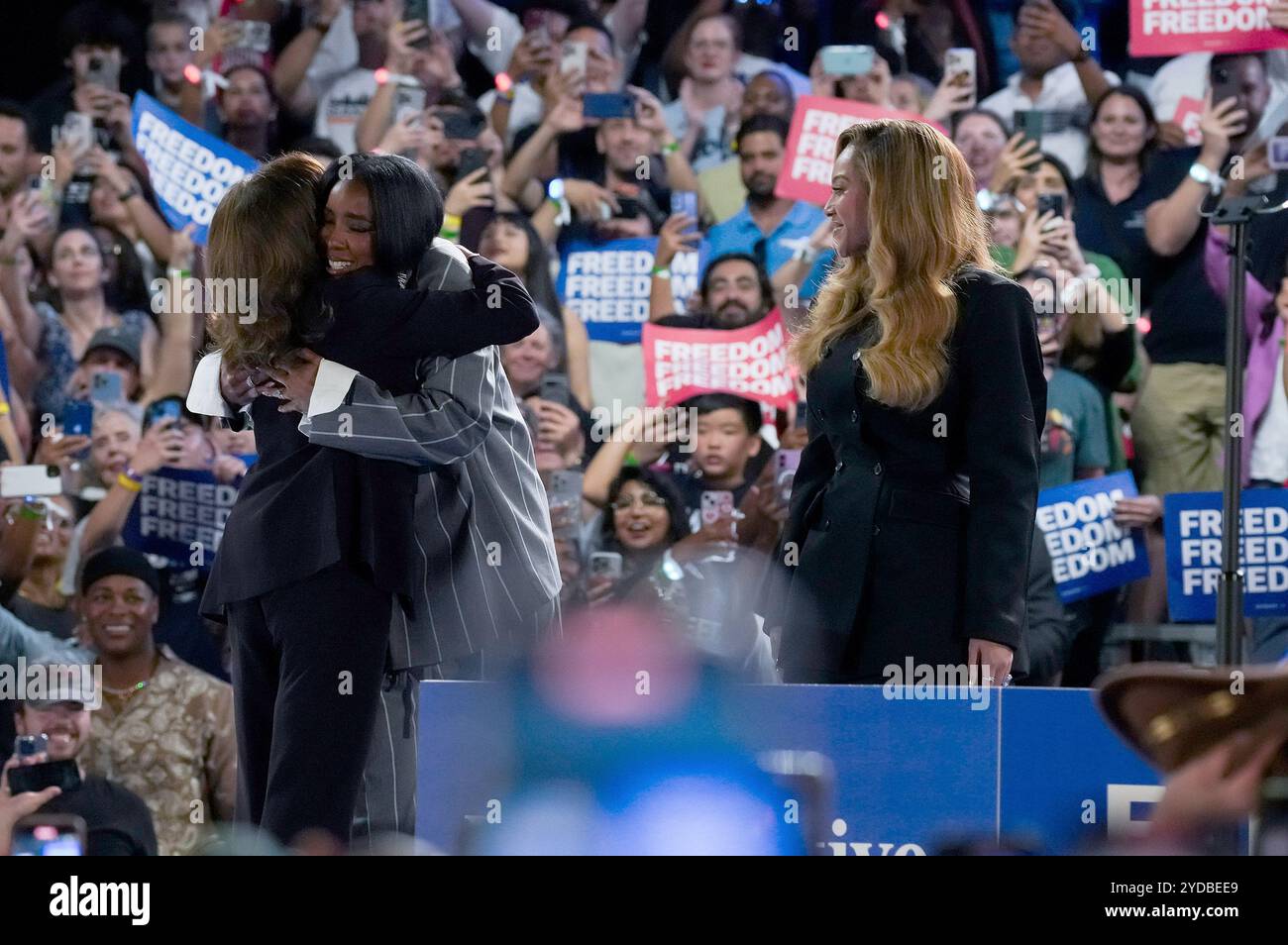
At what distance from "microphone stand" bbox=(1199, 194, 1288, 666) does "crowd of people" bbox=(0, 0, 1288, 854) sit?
2.92 ft

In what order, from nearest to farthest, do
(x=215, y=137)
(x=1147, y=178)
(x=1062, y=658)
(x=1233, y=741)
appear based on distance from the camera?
(x=1233, y=741) < (x=1062, y=658) < (x=1147, y=178) < (x=215, y=137)

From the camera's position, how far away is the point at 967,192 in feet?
8.93

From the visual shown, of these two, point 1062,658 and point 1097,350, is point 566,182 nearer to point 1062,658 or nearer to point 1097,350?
point 1097,350

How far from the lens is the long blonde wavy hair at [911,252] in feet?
8.51

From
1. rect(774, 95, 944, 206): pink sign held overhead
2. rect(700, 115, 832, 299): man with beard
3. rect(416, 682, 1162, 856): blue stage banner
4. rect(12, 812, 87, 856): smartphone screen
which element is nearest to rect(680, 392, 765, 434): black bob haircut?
rect(700, 115, 832, 299): man with beard

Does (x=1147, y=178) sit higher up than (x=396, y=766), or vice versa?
(x=1147, y=178)

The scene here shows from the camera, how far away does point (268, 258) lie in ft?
8.75

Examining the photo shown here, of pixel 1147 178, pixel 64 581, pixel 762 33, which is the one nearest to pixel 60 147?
pixel 64 581

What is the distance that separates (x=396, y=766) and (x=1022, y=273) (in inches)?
124

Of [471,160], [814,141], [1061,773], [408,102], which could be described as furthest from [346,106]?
[1061,773]

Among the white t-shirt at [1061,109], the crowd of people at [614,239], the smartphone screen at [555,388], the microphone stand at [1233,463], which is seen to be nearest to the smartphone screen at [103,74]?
the crowd of people at [614,239]

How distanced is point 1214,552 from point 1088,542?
365mm

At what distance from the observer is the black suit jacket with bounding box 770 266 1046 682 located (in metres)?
2.55

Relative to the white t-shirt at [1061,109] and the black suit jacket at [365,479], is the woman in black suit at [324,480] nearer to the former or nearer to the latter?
the black suit jacket at [365,479]
